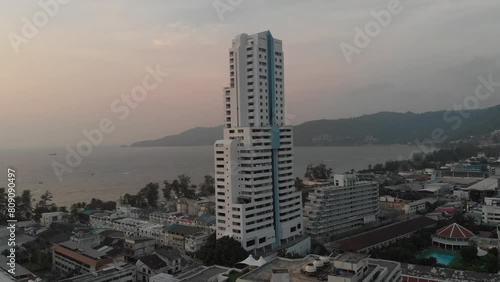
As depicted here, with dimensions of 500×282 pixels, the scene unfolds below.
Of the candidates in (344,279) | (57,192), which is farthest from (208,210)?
(57,192)

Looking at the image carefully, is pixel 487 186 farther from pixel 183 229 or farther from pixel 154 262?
pixel 154 262

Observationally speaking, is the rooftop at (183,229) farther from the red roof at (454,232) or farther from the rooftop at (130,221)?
the red roof at (454,232)

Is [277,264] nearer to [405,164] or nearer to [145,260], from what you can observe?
[145,260]

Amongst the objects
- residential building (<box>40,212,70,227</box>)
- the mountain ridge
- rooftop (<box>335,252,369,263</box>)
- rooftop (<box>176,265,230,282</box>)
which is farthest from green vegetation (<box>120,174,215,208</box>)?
the mountain ridge

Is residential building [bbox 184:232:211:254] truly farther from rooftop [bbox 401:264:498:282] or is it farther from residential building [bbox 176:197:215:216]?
rooftop [bbox 401:264:498:282]

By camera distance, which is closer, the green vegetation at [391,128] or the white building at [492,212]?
the white building at [492,212]

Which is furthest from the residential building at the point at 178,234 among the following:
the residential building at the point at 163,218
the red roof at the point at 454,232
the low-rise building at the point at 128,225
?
the red roof at the point at 454,232

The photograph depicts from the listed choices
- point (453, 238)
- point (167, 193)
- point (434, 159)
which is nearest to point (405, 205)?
point (453, 238)
